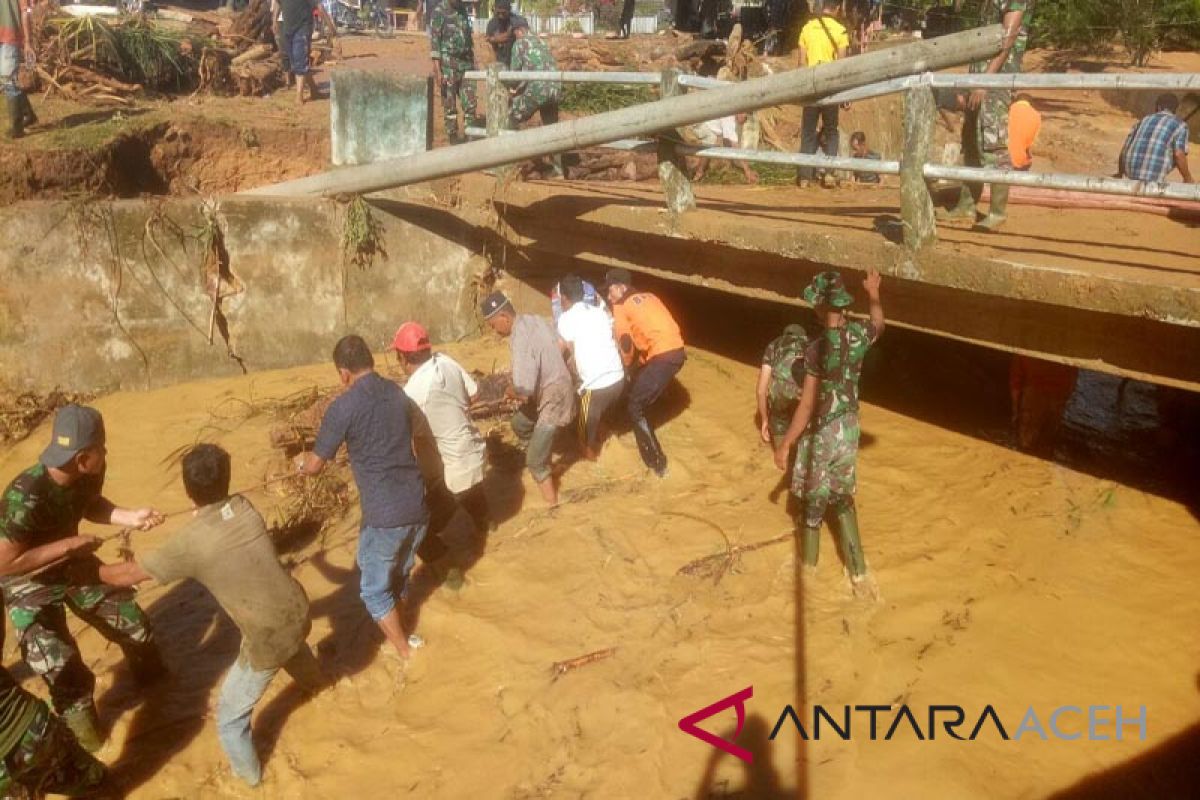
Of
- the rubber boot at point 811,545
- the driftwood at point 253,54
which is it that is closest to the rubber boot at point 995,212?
the rubber boot at point 811,545

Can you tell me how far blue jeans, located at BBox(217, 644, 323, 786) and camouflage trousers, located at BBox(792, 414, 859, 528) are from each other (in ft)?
10.4

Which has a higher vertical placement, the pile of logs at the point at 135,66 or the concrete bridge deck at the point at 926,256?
the pile of logs at the point at 135,66

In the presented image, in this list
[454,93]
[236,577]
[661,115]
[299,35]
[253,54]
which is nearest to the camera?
[236,577]

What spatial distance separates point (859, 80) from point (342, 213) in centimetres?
501

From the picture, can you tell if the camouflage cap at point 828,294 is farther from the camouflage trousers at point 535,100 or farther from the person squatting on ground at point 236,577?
the camouflage trousers at point 535,100

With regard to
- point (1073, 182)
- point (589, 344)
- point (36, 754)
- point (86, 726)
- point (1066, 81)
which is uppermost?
point (1066, 81)

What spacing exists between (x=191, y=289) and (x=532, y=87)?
4.02 meters

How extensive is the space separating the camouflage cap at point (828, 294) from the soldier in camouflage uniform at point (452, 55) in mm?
5841

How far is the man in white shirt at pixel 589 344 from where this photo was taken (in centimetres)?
648

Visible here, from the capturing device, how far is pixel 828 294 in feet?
16.9

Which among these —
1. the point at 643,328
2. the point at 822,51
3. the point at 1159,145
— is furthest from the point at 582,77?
the point at 1159,145

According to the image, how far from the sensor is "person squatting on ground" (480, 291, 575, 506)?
6.11m

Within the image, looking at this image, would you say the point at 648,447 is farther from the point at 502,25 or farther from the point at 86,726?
the point at 502,25

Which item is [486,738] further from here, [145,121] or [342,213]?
[145,121]
